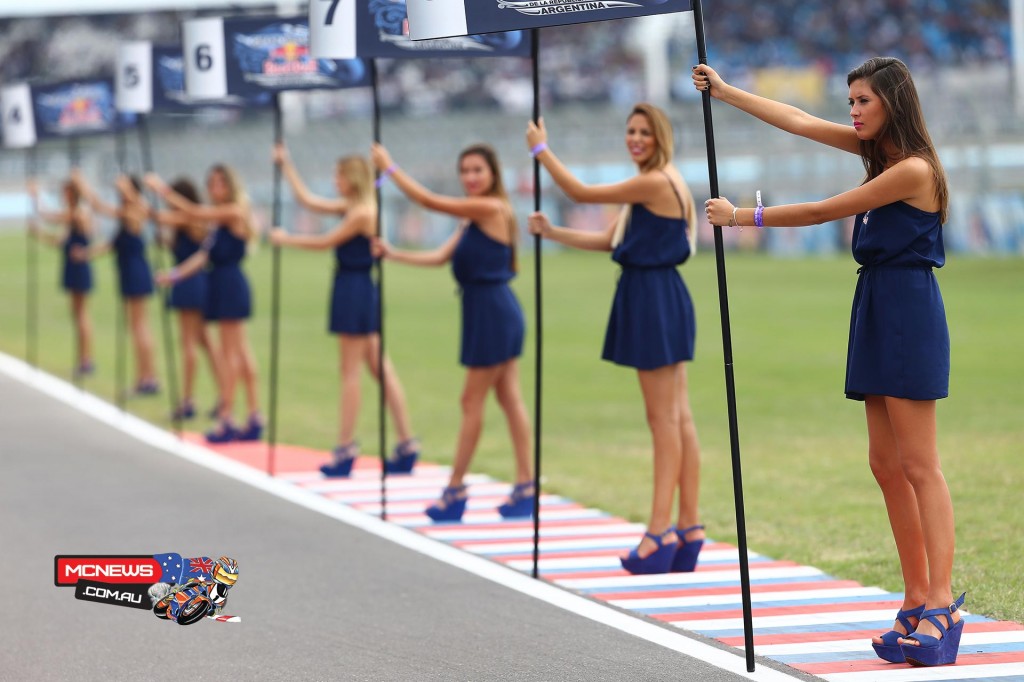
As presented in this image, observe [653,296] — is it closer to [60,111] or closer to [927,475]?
[927,475]

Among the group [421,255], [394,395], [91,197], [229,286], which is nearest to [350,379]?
[394,395]

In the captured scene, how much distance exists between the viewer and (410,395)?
53.4 feet

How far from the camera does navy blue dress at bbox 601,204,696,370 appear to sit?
289 inches

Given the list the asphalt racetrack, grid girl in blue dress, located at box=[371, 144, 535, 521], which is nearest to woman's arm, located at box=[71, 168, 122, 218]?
the asphalt racetrack

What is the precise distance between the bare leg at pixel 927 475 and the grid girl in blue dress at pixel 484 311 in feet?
12.4

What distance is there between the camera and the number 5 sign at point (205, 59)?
1061cm

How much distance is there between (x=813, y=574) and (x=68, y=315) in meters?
23.7

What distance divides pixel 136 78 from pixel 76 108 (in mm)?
2793

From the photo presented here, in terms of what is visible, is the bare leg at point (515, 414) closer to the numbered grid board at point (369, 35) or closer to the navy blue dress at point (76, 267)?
the numbered grid board at point (369, 35)

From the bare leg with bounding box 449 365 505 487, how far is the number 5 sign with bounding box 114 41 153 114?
468 centimetres

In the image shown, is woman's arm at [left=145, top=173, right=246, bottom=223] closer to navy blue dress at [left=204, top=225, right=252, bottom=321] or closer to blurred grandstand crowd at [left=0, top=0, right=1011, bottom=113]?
navy blue dress at [left=204, top=225, right=252, bottom=321]

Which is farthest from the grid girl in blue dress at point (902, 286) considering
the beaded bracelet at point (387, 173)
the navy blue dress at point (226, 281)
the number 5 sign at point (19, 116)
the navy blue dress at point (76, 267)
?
the navy blue dress at point (76, 267)

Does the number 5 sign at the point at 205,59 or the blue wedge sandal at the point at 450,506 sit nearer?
the blue wedge sandal at the point at 450,506

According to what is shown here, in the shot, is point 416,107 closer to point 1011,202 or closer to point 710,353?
point 1011,202
